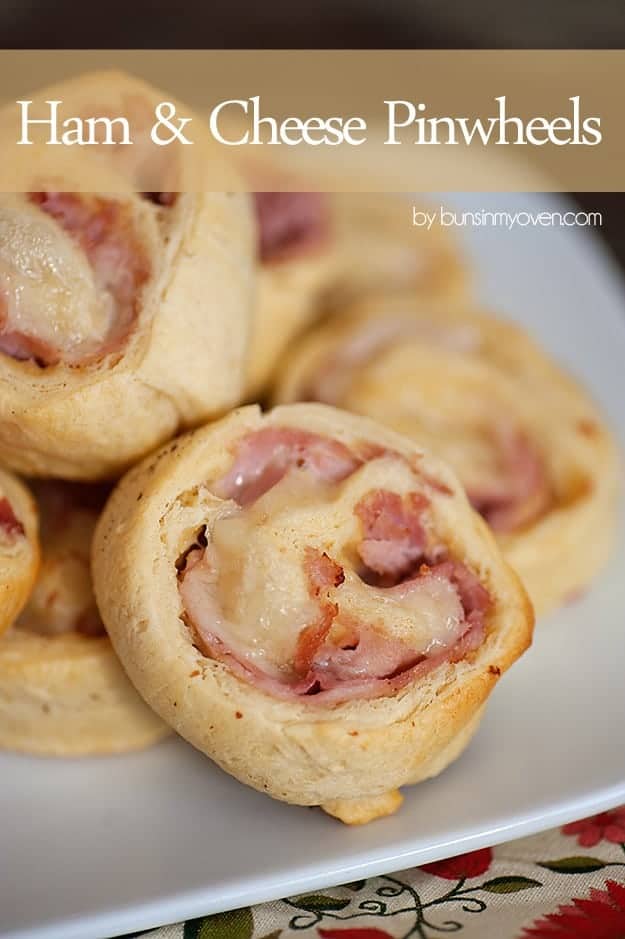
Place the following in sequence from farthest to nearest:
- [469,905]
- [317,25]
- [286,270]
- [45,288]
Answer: [317,25]
[286,270]
[45,288]
[469,905]

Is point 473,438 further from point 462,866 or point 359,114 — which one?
point 359,114

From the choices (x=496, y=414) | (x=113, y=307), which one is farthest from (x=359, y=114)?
(x=113, y=307)

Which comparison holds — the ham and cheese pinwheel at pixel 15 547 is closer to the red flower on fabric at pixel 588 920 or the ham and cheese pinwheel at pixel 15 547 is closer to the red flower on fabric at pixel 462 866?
the red flower on fabric at pixel 462 866

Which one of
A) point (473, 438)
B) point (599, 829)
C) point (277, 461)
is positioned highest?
point (473, 438)

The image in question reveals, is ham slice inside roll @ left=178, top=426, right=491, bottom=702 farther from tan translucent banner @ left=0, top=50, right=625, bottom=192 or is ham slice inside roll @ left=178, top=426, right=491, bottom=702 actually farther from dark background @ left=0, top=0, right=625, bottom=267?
dark background @ left=0, top=0, right=625, bottom=267

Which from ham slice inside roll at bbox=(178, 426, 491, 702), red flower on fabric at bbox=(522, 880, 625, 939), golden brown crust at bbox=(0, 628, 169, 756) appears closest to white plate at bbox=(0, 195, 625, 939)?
golden brown crust at bbox=(0, 628, 169, 756)

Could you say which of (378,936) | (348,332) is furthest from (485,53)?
(378,936)
